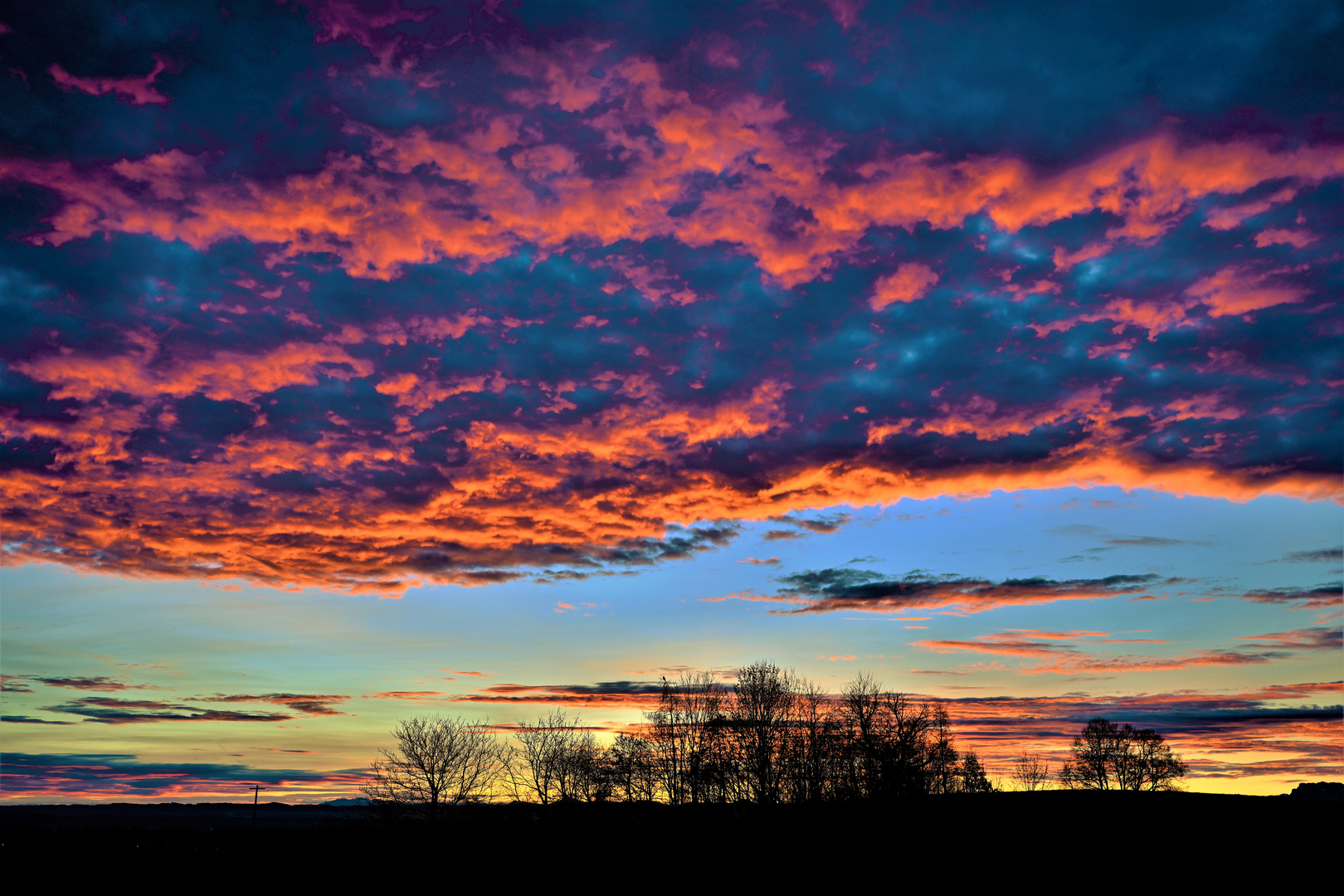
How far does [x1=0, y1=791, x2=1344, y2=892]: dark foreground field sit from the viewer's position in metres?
36.0

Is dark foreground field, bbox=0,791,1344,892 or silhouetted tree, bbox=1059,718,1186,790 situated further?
silhouetted tree, bbox=1059,718,1186,790

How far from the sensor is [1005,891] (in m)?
32.1

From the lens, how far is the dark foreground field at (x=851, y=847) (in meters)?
36.0

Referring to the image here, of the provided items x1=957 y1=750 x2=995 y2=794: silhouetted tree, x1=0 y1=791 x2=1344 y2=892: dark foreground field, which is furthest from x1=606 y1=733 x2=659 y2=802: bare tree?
x1=957 y1=750 x2=995 y2=794: silhouetted tree

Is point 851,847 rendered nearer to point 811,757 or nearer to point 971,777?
point 811,757

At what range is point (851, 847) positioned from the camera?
44.9 m

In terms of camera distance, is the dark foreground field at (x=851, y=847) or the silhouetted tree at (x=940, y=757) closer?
the dark foreground field at (x=851, y=847)

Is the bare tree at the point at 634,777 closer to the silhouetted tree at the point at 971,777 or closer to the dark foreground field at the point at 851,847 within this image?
the dark foreground field at the point at 851,847

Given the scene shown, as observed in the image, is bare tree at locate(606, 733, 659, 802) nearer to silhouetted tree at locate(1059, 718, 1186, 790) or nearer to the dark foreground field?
the dark foreground field

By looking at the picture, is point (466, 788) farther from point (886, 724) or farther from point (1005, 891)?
point (1005, 891)

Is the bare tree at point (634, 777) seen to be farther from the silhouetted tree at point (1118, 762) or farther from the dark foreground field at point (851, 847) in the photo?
the silhouetted tree at point (1118, 762)

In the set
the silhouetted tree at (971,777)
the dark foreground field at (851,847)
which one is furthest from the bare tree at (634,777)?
the silhouetted tree at (971,777)

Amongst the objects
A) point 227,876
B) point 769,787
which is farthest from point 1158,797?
point 227,876

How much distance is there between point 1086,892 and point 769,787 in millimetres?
42863
